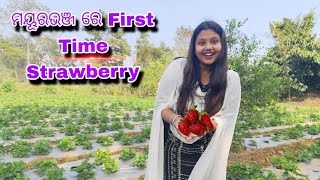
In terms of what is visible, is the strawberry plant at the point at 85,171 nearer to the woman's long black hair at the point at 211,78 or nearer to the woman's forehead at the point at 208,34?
the woman's long black hair at the point at 211,78

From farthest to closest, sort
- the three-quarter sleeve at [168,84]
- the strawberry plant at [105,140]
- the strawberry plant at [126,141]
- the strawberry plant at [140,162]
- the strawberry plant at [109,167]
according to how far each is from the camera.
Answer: the strawberry plant at [126,141] → the strawberry plant at [105,140] → the strawberry plant at [140,162] → the strawberry plant at [109,167] → the three-quarter sleeve at [168,84]

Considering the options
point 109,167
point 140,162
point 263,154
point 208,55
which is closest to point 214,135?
point 208,55

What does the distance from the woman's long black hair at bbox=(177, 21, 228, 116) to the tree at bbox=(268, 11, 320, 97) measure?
63.7ft

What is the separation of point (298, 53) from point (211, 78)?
20.8 m

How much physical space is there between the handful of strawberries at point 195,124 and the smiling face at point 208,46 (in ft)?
1.07

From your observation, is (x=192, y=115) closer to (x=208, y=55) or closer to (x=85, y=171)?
(x=208, y=55)

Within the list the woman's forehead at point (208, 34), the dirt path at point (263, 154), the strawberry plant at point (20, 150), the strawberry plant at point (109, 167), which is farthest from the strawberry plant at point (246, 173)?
the strawberry plant at point (20, 150)

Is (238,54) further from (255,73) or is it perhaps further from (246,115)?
(246,115)

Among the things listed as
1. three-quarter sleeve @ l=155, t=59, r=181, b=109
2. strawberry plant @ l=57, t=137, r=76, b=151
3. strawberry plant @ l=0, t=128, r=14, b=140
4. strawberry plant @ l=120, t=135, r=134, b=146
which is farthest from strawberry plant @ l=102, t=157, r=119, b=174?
strawberry plant @ l=0, t=128, r=14, b=140

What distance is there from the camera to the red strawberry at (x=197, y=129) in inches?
67.6

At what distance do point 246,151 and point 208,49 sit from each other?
4901 millimetres

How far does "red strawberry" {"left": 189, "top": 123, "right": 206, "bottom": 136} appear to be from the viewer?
1.72m

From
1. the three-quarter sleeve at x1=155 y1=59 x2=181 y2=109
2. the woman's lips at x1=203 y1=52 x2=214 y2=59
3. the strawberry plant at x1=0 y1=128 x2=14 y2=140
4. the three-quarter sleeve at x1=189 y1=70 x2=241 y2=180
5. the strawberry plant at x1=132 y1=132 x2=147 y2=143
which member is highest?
the woman's lips at x1=203 y1=52 x2=214 y2=59

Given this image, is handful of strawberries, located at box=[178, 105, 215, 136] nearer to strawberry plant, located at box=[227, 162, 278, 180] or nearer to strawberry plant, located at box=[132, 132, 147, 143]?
strawberry plant, located at box=[227, 162, 278, 180]
